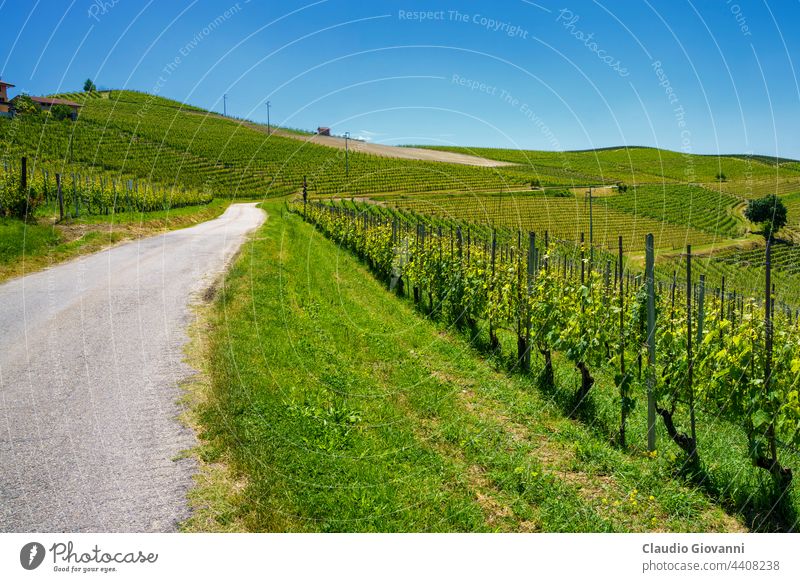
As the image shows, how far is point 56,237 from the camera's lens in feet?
53.4

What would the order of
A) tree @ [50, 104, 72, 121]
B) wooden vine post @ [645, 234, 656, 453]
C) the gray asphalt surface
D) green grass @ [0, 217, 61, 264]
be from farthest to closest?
tree @ [50, 104, 72, 121], green grass @ [0, 217, 61, 264], wooden vine post @ [645, 234, 656, 453], the gray asphalt surface

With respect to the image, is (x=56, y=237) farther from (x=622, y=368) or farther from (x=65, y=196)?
(x=622, y=368)

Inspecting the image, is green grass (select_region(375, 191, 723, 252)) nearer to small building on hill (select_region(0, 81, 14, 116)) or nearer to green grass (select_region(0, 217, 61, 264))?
green grass (select_region(0, 217, 61, 264))

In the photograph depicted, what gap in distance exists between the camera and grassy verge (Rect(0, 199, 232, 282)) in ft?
44.0

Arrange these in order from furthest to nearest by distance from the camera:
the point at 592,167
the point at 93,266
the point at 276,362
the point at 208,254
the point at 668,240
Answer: the point at 592,167 → the point at 668,240 → the point at 208,254 → the point at 93,266 → the point at 276,362

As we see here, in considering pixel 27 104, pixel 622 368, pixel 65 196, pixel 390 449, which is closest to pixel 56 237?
pixel 65 196

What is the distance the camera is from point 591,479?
564 centimetres

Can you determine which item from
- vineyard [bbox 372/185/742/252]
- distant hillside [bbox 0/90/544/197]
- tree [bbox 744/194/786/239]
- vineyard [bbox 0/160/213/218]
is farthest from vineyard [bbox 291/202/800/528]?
tree [bbox 744/194/786/239]

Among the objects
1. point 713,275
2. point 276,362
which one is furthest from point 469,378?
point 713,275

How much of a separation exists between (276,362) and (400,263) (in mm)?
9553

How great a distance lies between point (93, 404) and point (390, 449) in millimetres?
3206

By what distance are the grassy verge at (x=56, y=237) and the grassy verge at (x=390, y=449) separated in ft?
22.6

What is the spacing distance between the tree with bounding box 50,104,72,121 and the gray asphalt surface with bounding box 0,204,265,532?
275 feet

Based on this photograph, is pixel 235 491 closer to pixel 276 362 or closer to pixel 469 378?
pixel 276 362
